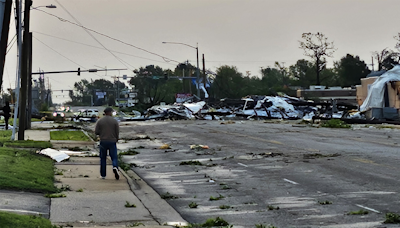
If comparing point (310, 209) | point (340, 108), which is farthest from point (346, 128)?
point (310, 209)

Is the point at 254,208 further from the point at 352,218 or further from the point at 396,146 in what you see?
the point at 396,146

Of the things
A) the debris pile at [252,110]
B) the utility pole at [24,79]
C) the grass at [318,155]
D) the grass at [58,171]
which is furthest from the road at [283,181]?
the debris pile at [252,110]

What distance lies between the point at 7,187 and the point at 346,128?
96.4 ft

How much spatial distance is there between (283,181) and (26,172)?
589cm

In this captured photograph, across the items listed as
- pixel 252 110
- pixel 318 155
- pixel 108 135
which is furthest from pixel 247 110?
pixel 108 135

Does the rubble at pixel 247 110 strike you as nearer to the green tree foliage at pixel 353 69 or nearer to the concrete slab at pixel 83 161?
the concrete slab at pixel 83 161

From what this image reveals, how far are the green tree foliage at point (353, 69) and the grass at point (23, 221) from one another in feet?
367

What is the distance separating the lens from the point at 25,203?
11.4 m

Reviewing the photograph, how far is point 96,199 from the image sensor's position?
40.9ft

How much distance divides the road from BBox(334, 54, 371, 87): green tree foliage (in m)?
94.1

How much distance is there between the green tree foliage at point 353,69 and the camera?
4628 inches

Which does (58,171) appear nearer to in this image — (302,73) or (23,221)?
(23,221)

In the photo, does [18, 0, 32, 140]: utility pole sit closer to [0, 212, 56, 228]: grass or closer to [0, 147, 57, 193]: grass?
[0, 147, 57, 193]: grass

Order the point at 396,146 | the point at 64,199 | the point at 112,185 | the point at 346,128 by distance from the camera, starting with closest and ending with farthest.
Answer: the point at 64,199 < the point at 112,185 < the point at 396,146 < the point at 346,128
